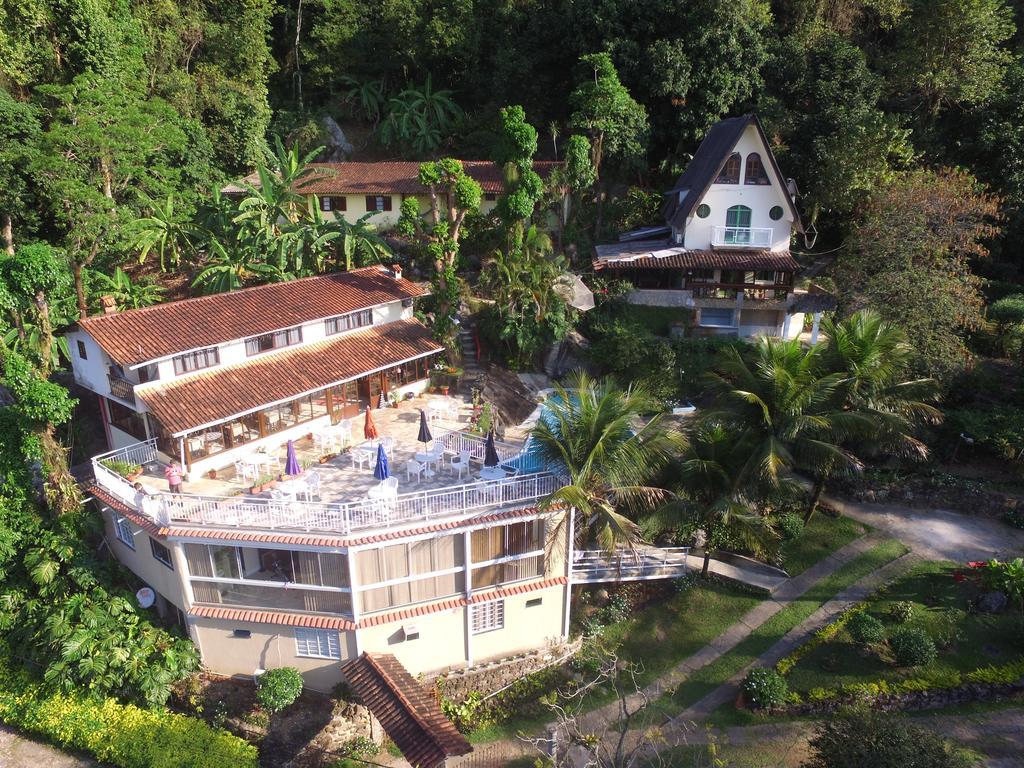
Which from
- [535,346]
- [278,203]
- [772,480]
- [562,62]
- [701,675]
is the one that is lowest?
[701,675]

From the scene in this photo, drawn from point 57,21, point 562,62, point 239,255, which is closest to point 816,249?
point 562,62

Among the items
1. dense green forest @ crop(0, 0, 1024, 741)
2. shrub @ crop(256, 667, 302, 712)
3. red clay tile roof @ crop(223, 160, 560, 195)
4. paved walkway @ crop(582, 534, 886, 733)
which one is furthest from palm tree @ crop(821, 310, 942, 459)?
shrub @ crop(256, 667, 302, 712)

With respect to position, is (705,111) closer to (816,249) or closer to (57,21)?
(816,249)

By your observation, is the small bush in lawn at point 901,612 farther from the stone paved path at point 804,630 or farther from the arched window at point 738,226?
the arched window at point 738,226

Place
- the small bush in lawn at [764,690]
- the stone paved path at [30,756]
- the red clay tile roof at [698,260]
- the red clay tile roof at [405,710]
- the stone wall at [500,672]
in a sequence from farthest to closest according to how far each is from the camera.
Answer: the red clay tile roof at [698,260], the stone wall at [500,672], the stone paved path at [30,756], the small bush in lawn at [764,690], the red clay tile roof at [405,710]

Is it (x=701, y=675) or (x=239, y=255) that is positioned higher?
(x=239, y=255)

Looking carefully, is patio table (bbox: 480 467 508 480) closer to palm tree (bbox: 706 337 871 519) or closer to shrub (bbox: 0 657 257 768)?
palm tree (bbox: 706 337 871 519)

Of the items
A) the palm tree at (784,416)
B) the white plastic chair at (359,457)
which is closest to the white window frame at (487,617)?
the white plastic chair at (359,457)
